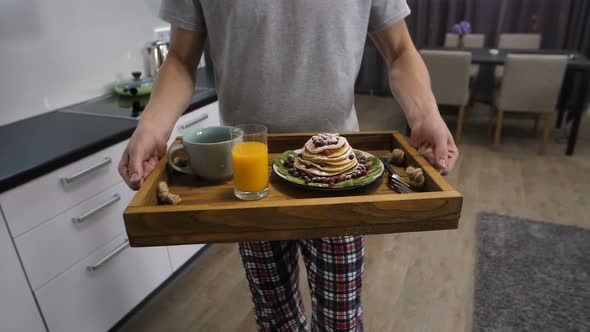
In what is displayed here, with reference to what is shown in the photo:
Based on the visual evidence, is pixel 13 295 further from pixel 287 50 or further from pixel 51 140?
pixel 287 50

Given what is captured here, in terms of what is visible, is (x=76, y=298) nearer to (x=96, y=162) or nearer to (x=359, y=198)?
(x=96, y=162)

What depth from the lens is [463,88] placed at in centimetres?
333

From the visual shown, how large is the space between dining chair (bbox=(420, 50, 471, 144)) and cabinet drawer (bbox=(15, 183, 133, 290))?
2631 millimetres

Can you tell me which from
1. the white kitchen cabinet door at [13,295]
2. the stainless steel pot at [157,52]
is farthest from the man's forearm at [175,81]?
the stainless steel pot at [157,52]

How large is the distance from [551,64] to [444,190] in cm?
291

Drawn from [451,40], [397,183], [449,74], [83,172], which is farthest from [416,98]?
[451,40]

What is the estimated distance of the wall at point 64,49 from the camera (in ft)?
5.22

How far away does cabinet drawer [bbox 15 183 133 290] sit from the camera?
1.26 meters

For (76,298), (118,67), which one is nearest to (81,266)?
(76,298)

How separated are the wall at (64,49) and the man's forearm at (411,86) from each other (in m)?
1.45

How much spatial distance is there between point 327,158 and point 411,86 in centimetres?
31

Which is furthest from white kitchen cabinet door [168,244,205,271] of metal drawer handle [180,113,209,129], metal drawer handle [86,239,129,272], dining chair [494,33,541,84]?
dining chair [494,33,541,84]

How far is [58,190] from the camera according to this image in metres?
1.30

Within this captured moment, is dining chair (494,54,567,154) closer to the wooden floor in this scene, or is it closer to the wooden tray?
the wooden floor
